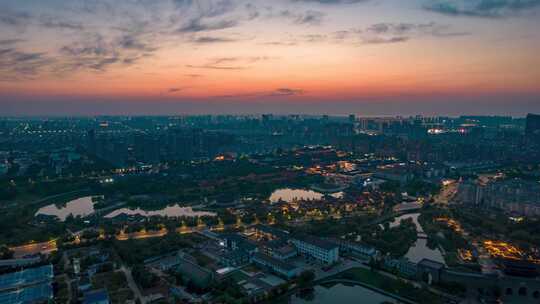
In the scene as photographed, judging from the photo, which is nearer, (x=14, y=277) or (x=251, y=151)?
(x=14, y=277)

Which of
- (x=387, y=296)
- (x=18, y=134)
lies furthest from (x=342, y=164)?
(x=18, y=134)

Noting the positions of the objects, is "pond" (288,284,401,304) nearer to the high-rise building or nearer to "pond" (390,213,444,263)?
"pond" (390,213,444,263)

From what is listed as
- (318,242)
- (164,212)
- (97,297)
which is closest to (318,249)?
(318,242)

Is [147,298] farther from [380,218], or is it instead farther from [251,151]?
[251,151]

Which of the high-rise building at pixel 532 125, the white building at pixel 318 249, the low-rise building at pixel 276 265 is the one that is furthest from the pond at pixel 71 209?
the high-rise building at pixel 532 125

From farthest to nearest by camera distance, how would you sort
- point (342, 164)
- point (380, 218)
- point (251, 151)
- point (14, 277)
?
point (251, 151), point (342, 164), point (380, 218), point (14, 277)

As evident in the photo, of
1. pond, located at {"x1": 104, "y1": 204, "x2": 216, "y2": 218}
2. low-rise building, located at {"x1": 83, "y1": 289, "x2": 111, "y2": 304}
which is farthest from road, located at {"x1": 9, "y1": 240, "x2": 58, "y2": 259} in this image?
pond, located at {"x1": 104, "y1": 204, "x2": 216, "y2": 218}
